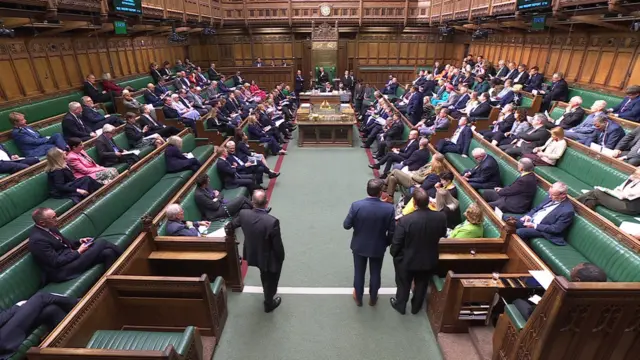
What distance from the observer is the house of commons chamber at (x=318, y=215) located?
2.57 metres

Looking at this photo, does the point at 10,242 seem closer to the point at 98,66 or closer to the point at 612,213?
the point at 612,213

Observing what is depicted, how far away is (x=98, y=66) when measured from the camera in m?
9.75

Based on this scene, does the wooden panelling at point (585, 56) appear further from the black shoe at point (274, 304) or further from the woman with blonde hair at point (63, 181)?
the woman with blonde hair at point (63, 181)

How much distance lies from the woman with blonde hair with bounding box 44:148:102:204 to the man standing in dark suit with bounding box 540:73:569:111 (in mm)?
9312

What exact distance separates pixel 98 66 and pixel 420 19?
40.7 ft

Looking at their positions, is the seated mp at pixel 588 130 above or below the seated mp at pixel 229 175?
above

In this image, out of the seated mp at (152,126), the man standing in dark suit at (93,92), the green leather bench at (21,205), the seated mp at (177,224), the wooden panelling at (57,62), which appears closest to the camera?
the green leather bench at (21,205)

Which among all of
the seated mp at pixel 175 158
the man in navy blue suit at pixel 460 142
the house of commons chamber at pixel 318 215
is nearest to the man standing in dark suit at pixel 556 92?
the house of commons chamber at pixel 318 215

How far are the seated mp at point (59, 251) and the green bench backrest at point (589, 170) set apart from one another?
5.80 metres

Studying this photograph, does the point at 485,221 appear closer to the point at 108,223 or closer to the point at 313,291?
the point at 313,291

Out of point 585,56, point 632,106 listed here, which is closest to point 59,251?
point 632,106

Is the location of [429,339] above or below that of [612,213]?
below

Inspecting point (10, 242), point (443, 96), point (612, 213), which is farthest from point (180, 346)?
point (443, 96)

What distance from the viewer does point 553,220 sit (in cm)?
→ 365
